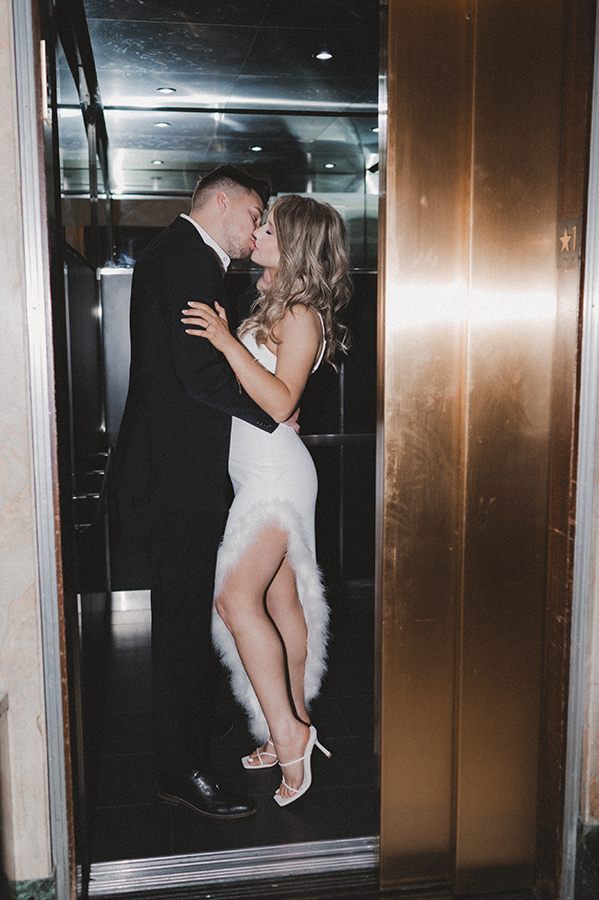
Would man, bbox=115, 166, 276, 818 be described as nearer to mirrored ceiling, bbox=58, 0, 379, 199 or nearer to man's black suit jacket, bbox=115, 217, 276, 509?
man's black suit jacket, bbox=115, 217, 276, 509

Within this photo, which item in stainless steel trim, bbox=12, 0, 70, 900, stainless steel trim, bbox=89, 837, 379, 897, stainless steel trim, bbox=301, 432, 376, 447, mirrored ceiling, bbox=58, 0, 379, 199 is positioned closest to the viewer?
stainless steel trim, bbox=12, 0, 70, 900

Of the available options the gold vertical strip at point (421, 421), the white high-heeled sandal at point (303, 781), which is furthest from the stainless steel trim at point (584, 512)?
the white high-heeled sandal at point (303, 781)

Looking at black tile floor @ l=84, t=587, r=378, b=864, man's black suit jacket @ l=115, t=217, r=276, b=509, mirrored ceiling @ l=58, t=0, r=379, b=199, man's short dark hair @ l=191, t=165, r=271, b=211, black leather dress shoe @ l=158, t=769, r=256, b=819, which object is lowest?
black tile floor @ l=84, t=587, r=378, b=864

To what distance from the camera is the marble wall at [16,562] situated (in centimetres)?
155

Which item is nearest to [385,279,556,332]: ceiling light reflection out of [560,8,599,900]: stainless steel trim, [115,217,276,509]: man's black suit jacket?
[560,8,599,900]: stainless steel trim

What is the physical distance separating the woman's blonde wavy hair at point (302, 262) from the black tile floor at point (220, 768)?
1.49 metres

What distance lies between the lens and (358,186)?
4961 millimetres

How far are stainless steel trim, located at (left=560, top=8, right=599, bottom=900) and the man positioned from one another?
914 mm

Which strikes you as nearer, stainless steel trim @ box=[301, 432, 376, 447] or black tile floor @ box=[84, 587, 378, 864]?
black tile floor @ box=[84, 587, 378, 864]

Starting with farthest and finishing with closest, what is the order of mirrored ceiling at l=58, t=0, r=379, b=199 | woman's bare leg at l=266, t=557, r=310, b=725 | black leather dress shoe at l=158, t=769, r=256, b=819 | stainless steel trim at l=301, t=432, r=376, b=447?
stainless steel trim at l=301, t=432, r=376, b=447
mirrored ceiling at l=58, t=0, r=379, b=199
woman's bare leg at l=266, t=557, r=310, b=725
black leather dress shoe at l=158, t=769, r=256, b=819

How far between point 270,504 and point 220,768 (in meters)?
1.03

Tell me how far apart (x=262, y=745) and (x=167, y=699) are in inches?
23.3

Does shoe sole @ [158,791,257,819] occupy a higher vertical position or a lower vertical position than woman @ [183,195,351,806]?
lower

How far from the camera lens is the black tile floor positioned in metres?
2.16
